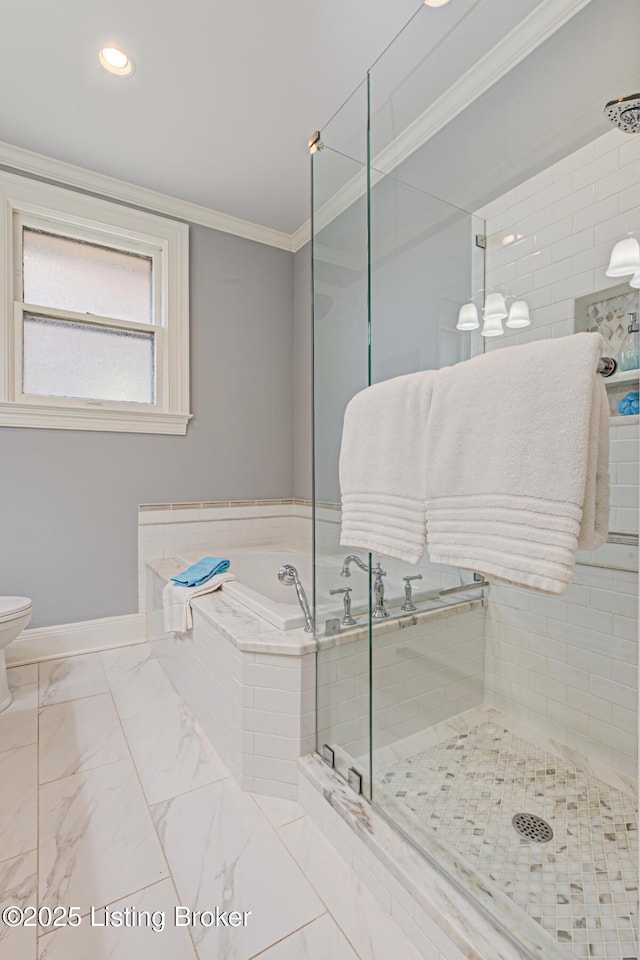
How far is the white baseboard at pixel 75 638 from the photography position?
2.46 m

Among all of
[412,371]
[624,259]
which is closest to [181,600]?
[412,371]

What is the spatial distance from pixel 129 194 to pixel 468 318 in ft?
7.58

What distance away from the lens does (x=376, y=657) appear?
4.66ft

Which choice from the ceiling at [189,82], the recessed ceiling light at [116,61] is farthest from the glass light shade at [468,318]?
the recessed ceiling light at [116,61]

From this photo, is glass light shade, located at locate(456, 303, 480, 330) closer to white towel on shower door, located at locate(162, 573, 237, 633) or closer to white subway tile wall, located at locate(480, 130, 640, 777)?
white subway tile wall, located at locate(480, 130, 640, 777)

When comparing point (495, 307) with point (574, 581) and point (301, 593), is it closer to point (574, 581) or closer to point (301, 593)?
point (574, 581)

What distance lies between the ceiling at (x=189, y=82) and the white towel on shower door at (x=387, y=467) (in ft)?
5.18

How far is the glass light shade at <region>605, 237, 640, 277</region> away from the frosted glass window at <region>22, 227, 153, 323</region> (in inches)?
99.9

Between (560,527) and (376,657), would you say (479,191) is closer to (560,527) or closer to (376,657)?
(560,527)

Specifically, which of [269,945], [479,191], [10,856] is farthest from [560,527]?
[10,856]

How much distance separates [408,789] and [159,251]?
306 centimetres

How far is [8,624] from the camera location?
6.52 ft

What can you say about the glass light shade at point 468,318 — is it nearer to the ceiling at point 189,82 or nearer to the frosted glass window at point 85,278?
the ceiling at point 189,82

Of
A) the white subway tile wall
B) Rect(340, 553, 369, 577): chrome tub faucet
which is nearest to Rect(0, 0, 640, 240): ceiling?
the white subway tile wall
